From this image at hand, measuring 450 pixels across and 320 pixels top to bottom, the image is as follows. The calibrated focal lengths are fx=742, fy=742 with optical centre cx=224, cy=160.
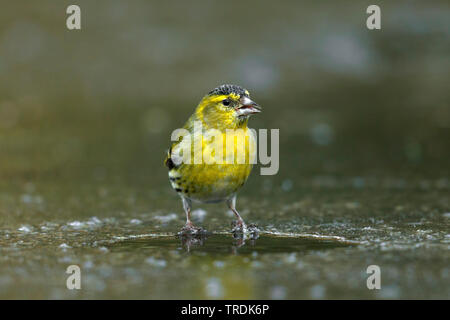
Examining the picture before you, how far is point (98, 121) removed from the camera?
11500mm

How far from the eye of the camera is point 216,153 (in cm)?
579

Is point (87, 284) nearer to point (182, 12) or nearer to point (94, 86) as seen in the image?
point (94, 86)

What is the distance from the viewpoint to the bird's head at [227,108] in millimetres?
6164

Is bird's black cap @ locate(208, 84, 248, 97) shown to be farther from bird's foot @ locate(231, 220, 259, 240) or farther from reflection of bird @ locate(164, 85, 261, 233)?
bird's foot @ locate(231, 220, 259, 240)

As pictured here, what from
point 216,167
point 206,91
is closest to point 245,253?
point 216,167

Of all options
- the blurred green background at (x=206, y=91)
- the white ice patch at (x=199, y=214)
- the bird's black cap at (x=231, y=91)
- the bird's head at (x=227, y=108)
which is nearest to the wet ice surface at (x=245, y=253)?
the white ice patch at (x=199, y=214)

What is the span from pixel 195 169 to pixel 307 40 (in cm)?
903

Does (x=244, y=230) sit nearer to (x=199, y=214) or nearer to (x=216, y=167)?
(x=216, y=167)

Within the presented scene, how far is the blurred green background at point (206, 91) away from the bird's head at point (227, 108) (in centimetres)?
91

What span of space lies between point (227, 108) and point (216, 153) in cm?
60

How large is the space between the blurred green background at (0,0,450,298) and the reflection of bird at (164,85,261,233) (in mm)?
440

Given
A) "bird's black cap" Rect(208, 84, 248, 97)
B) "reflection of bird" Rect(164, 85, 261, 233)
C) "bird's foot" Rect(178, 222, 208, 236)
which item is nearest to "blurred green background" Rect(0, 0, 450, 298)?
"bird's foot" Rect(178, 222, 208, 236)
